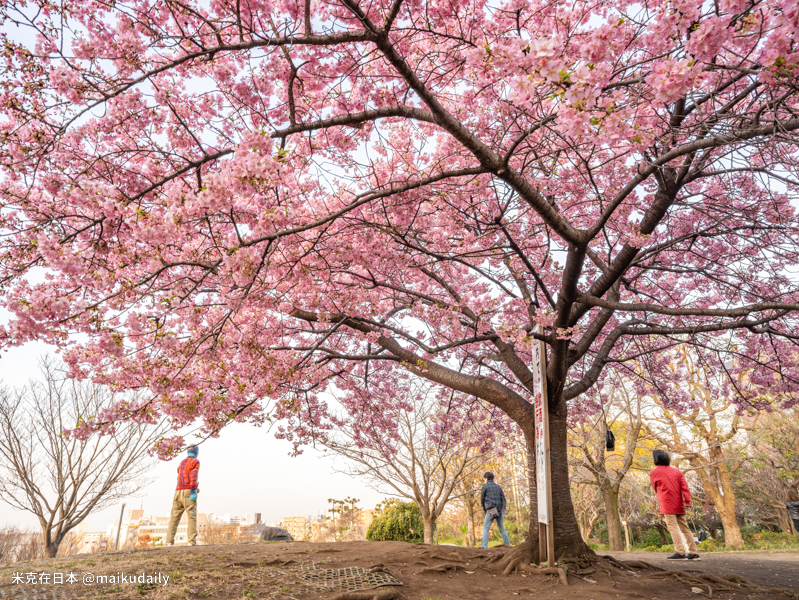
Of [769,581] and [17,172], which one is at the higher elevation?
[17,172]

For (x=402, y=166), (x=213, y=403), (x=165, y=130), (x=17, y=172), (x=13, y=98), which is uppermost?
(x=402, y=166)

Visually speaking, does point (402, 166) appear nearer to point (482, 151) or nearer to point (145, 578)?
point (482, 151)

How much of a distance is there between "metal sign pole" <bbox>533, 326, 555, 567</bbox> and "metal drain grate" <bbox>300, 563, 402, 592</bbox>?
162 cm

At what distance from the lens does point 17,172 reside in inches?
132

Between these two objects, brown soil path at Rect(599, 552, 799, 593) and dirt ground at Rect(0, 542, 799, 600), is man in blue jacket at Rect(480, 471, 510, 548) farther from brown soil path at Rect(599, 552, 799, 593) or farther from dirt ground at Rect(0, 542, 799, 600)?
brown soil path at Rect(599, 552, 799, 593)

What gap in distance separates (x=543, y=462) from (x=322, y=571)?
2.58 m

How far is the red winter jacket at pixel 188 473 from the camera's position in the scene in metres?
6.91

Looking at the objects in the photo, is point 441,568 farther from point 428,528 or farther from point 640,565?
point 428,528

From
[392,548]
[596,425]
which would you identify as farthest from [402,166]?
[596,425]

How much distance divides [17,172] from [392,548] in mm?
5772

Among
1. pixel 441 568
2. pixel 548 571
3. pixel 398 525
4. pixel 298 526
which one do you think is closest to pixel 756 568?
pixel 548 571

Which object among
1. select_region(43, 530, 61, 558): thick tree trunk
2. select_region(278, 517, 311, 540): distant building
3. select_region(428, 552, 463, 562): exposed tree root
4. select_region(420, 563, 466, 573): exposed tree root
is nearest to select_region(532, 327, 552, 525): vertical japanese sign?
select_region(420, 563, 466, 573): exposed tree root

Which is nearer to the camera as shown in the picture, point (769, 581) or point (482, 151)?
point (482, 151)

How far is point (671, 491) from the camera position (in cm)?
571
